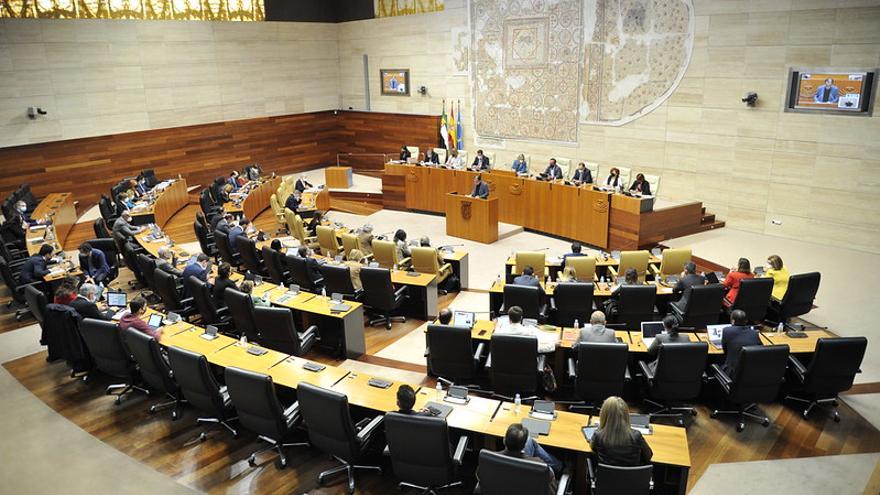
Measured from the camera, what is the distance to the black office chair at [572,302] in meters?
8.08

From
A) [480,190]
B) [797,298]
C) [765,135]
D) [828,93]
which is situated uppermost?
[828,93]

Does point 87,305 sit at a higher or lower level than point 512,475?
higher

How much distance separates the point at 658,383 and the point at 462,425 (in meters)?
2.30

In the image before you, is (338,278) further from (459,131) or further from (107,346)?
(459,131)

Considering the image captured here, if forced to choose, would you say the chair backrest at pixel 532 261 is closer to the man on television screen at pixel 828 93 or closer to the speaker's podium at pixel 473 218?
the speaker's podium at pixel 473 218

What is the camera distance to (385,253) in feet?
32.9

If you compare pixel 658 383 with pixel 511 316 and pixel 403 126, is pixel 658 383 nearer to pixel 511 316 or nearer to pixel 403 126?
pixel 511 316

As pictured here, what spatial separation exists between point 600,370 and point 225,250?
296 inches

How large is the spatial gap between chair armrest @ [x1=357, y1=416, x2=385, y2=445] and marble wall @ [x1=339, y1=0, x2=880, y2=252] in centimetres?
1084

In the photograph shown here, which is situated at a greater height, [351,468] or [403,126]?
[403,126]

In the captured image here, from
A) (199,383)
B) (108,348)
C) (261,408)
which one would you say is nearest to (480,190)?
(108,348)

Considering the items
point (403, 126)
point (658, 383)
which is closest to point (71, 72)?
point (403, 126)

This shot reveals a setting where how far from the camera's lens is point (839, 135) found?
11648mm

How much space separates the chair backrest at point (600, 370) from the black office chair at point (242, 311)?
405cm
